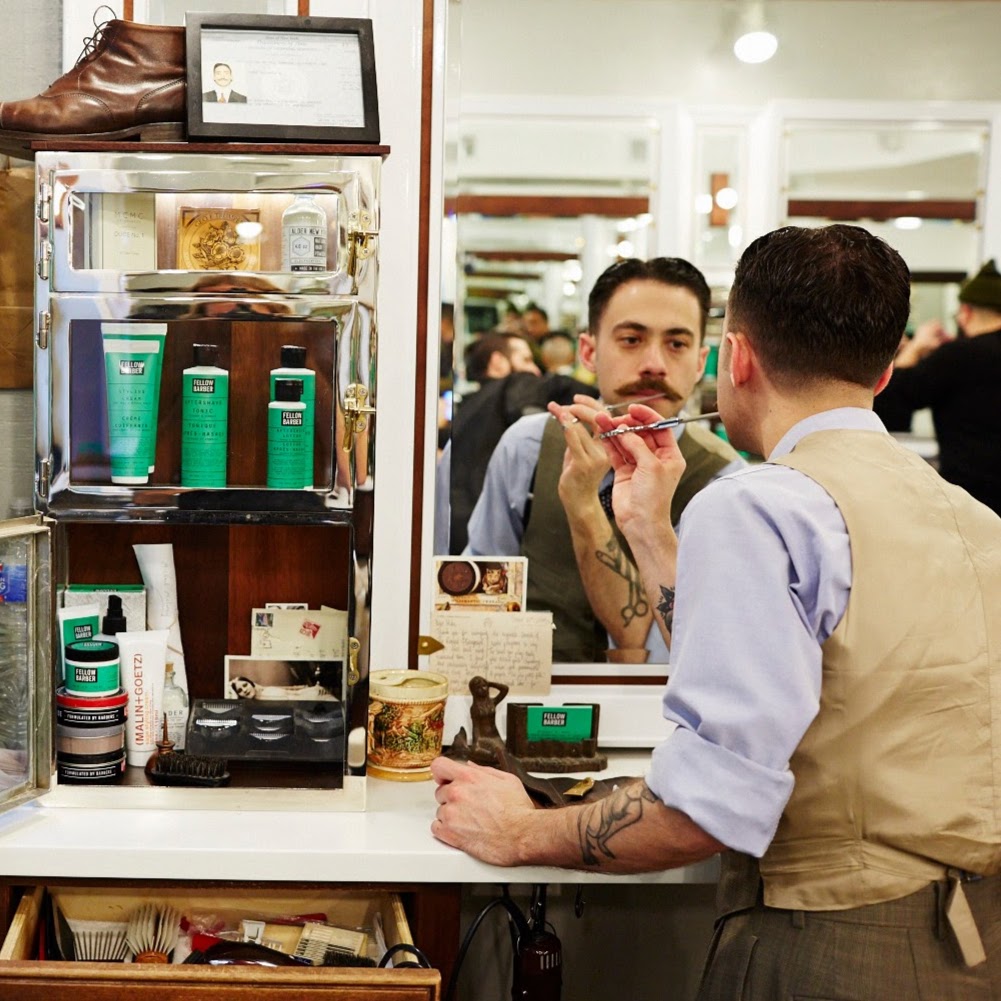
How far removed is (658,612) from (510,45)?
1.08 metres

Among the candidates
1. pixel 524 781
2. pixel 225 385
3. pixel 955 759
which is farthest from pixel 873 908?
pixel 225 385

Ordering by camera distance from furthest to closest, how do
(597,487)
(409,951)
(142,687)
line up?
(597,487), (142,687), (409,951)

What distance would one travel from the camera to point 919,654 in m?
1.26

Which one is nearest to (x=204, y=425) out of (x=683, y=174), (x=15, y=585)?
(x=15, y=585)

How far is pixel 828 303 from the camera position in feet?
4.45

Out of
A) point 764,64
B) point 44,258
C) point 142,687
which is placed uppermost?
point 764,64

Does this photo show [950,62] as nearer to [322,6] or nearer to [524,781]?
[322,6]

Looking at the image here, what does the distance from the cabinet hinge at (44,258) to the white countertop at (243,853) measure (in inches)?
30.3

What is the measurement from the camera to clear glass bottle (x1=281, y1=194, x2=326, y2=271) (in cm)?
170

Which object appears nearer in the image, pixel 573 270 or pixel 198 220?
pixel 198 220

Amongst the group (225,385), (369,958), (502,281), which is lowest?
(369,958)

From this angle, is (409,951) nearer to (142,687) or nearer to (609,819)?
(609,819)

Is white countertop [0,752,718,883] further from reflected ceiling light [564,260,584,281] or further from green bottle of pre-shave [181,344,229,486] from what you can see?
reflected ceiling light [564,260,584,281]

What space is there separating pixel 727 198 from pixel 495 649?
111 cm
